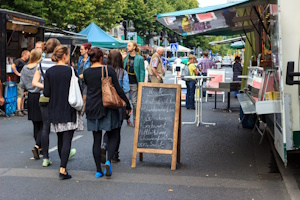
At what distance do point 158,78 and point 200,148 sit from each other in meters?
4.77

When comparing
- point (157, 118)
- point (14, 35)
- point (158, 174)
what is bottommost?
point (158, 174)

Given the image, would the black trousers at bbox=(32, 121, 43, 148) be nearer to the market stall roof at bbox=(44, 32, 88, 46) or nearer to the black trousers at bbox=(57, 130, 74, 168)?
the black trousers at bbox=(57, 130, 74, 168)

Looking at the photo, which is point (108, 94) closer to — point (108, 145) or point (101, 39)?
point (108, 145)

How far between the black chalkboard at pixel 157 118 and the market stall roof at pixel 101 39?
1668 cm

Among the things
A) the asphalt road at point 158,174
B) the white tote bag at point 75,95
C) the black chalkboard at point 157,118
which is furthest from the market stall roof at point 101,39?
the white tote bag at point 75,95

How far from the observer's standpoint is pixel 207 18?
9.63 m

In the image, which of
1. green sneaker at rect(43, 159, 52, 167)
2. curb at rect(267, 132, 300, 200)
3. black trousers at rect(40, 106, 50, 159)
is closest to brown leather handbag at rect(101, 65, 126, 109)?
black trousers at rect(40, 106, 50, 159)

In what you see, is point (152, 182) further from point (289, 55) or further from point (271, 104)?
point (289, 55)

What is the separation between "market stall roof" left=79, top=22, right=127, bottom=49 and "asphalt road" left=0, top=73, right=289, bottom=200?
1426cm

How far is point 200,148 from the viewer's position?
9430 millimetres

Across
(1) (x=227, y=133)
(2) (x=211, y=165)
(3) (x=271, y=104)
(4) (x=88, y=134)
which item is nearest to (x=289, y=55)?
(3) (x=271, y=104)

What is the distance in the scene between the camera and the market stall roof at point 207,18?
7.44 m

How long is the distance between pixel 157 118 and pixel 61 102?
160cm

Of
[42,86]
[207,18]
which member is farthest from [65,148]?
[207,18]
